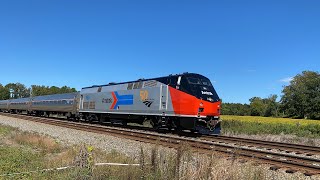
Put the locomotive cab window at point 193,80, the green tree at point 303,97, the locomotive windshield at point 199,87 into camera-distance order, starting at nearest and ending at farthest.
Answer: the locomotive windshield at point 199,87 → the locomotive cab window at point 193,80 → the green tree at point 303,97

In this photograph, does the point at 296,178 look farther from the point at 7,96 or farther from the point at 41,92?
the point at 7,96

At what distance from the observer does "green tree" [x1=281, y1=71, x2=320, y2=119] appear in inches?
3794

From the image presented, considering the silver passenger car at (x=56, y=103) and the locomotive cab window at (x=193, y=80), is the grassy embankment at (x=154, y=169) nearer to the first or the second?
the locomotive cab window at (x=193, y=80)

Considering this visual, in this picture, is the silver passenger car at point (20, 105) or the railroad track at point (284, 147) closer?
the railroad track at point (284, 147)

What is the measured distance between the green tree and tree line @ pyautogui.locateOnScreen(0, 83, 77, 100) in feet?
292

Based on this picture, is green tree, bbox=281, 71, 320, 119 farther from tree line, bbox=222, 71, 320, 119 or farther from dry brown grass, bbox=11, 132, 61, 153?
dry brown grass, bbox=11, 132, 61, 153

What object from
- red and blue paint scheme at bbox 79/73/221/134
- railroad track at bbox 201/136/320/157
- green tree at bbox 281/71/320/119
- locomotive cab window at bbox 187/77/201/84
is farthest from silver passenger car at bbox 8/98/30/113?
green tree at bbox 281/71/320/119

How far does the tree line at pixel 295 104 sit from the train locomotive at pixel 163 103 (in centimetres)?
6812

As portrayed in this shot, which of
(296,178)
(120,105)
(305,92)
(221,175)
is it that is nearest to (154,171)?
(221,175)

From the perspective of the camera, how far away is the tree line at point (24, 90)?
154m

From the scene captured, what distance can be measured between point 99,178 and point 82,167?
0.43 metres

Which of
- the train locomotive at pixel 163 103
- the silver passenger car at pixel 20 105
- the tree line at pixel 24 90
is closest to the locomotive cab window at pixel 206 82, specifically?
the train locomotive at pixel 163 103

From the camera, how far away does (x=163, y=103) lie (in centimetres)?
2059

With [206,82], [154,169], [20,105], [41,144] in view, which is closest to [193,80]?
[206,82]
